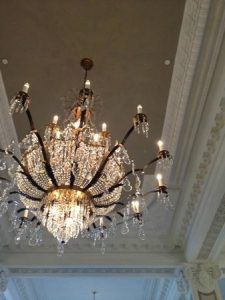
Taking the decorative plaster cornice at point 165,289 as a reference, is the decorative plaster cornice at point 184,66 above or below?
above

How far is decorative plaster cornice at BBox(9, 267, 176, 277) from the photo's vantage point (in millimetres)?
6703

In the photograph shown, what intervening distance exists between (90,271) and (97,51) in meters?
4.67

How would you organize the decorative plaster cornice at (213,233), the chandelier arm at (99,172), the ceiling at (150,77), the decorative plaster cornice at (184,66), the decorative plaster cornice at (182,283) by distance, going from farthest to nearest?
the decorative plaster cornice at (182,283) < the decorative plaster cornice at (213,233) < the ceiling at (150,77) < the decorative plaster cornice at (184,66) < the chandelier arm at (99,172)

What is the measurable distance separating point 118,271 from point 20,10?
5.28 m

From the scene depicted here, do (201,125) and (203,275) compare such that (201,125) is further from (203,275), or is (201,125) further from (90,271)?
(90,271)

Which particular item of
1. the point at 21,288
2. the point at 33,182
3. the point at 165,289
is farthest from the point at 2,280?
the point at 33,182

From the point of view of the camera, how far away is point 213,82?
393 centimetres

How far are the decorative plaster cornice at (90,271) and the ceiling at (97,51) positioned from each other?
3414 millimetres

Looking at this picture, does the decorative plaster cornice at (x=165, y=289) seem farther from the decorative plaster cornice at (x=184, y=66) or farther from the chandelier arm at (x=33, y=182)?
the chandelier arm at (x=33, y=182)

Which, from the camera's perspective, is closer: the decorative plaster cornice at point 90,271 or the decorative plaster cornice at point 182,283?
the decorative plaster cornice at point 182,283

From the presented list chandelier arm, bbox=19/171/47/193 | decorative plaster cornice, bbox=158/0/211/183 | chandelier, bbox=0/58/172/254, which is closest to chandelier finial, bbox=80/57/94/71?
chandelier, bbox=0/58/172/254

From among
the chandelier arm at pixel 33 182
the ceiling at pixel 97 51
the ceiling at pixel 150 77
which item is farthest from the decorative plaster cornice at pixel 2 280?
the chandelier arm at pixel 33 182

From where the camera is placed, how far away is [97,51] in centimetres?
400

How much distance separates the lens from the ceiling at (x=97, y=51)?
3637mm
